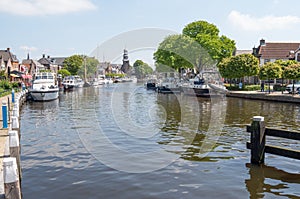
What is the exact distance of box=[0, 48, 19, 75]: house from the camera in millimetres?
75975

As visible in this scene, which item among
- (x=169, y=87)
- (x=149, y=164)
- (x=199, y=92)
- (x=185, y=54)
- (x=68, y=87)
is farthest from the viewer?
(x=68, y=87)

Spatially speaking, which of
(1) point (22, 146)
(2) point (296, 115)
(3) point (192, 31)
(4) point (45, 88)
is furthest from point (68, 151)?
(3) point (192, 31)

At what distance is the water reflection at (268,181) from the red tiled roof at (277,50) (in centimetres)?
6630

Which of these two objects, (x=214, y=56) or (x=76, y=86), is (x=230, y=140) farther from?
(x=76, y=86)

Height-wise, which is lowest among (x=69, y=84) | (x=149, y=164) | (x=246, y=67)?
(x=149, y=164)

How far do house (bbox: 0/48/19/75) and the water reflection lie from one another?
72.9 metres

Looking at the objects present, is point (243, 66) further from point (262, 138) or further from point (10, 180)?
point (10, 180)

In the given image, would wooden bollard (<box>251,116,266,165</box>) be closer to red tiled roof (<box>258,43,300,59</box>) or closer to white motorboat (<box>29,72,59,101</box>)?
white motorboat (<box>29,72,59,101</box>)

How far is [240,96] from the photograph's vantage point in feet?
142

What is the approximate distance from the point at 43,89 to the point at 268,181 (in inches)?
1379

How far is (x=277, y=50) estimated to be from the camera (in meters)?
73.4

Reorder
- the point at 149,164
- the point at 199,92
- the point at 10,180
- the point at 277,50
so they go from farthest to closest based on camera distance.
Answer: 1. the point at 277,50
2. the point at 199,92
3. the point at 149,164
4. the point at 10,180

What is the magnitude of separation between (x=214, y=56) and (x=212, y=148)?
164 ft

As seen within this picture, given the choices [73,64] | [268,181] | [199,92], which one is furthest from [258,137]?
[73,64]
